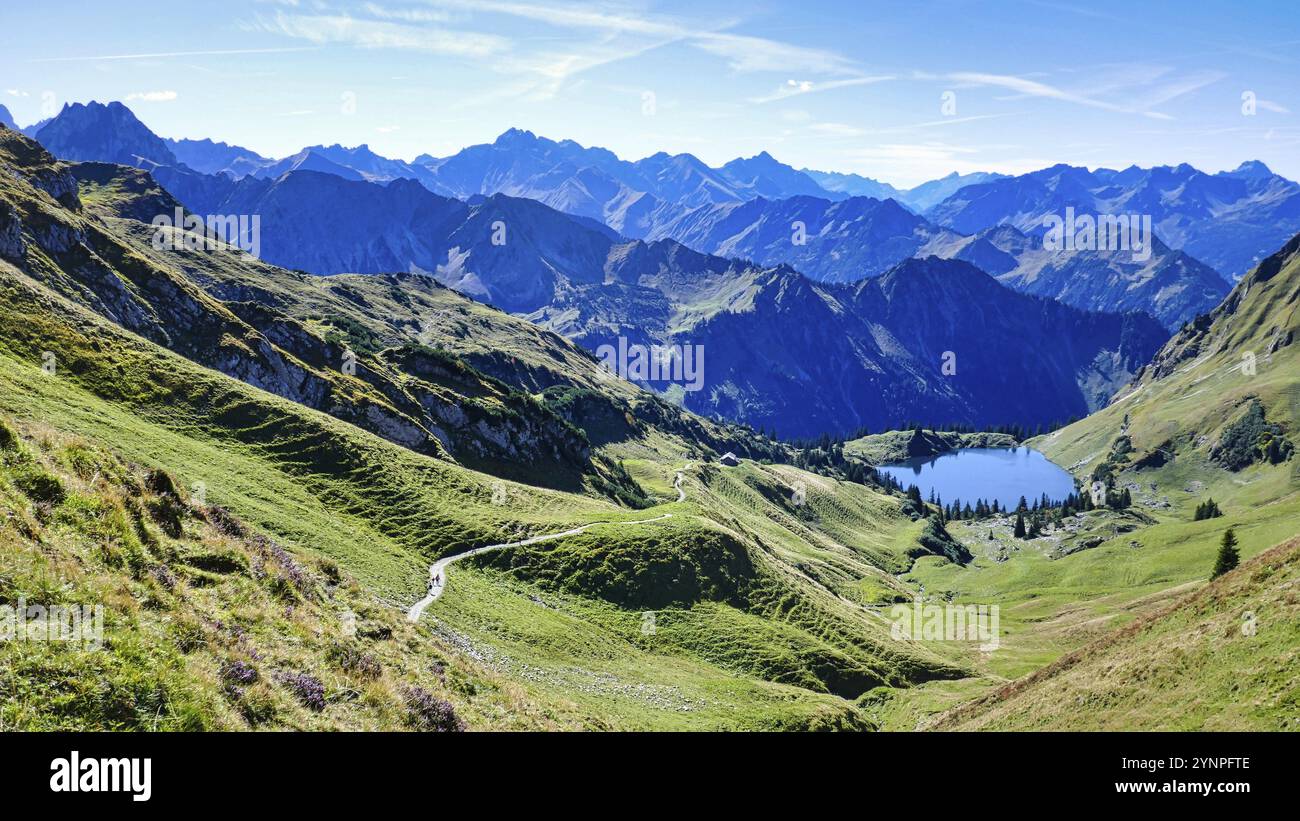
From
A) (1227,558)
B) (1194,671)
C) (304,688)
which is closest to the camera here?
(304,688)

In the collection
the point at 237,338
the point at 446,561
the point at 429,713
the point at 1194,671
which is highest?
the point at 237,338

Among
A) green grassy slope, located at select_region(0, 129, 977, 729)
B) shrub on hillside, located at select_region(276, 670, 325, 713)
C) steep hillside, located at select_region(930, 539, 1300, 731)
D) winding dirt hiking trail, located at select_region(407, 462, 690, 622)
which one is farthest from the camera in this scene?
winding dirt hiking trail, located at select_region(407, 462, 690, 622)

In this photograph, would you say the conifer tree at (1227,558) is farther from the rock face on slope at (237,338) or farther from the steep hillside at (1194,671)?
the rock face on slope at (237,338)

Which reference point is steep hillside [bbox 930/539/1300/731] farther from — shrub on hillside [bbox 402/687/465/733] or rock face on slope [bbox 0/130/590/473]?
rock face on slope [bbox 0/130/590/473]

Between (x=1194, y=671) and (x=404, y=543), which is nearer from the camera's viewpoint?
(x=1194, y=671)

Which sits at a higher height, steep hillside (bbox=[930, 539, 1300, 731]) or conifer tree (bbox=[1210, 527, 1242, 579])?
steep hillside (bbox=[930, 539, 1300, 731])

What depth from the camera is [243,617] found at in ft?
72.9

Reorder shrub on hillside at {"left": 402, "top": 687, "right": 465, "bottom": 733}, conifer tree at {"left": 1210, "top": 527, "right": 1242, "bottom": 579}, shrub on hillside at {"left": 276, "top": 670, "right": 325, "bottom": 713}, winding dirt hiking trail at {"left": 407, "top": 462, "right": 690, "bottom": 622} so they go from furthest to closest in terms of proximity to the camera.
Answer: conifer tree at {"left": 1210, "top": 527, "right": 1242, "bottom": 579} → winding dirt hiking trail at {"left": 407, "top": 462, "right": 690, "bottom": 622} → shrub on hillside at {"left": 402, "top": 687, "right": 465, "bottom": 733} → shrub on hillside at {"left": 276, "top": 670, "right": 325, "bottom": 713}

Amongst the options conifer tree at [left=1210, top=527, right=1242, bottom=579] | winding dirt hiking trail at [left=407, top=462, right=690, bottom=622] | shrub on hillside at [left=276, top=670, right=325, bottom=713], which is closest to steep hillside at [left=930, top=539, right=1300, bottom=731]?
shrub on hillside at [left=276, top=670, right=325, bottom=713]

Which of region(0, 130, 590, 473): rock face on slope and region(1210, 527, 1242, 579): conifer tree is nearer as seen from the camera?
region(1210, 527, 1242, 579): conifer tree

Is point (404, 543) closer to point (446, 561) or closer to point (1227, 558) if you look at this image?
point (446, 561)

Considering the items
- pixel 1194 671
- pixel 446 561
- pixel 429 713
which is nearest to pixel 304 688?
pixel 429 713
